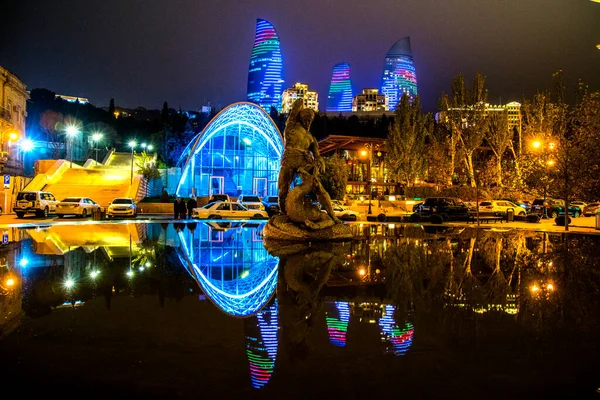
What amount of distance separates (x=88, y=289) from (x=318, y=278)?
3.25m

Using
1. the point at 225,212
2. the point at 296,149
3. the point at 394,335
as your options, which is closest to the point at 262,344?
the point at 394,335

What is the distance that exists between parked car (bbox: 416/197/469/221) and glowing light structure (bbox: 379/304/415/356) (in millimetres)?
24850

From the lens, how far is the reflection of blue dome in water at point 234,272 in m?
5.64

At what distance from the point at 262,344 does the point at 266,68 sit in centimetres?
18912

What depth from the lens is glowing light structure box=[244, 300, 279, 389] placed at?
327 cm

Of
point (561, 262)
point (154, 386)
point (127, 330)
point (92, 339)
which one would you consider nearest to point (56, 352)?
point (92, 339)

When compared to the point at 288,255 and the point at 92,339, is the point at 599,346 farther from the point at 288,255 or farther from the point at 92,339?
the point at 288,255

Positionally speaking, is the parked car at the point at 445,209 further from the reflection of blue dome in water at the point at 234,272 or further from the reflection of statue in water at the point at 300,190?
the reflection of blue dome in water at the point at 234,272

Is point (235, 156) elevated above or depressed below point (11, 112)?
below

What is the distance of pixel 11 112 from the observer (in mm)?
47031

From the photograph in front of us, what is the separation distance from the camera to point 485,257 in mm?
10117

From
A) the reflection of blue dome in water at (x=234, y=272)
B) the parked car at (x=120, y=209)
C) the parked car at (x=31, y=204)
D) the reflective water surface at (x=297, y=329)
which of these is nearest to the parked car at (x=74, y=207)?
the parked car at (x=31, y=204)

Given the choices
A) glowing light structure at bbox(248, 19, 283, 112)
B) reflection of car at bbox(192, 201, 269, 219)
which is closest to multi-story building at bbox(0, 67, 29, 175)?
reflection of car at bbox(192, 201, 269, 219)

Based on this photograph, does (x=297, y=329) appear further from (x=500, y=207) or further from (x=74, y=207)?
(x=500, y=207)
